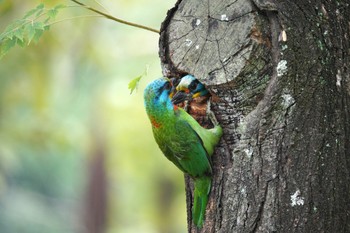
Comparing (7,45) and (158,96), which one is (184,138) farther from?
(7,45)

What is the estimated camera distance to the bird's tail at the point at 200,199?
3.42 m

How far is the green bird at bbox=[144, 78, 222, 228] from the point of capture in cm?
343

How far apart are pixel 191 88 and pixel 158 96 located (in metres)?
0.31

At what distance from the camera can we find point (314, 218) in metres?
3.15

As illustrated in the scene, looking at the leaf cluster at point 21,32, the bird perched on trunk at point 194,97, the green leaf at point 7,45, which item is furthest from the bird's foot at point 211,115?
the green leaf at point 7,45

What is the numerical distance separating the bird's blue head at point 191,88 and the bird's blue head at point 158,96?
12 centimetres

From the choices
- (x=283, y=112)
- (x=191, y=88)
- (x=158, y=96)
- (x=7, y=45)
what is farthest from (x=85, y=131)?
(x=283, y=112)

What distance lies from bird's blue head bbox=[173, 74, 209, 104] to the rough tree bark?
116 mm

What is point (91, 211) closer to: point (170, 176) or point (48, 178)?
point (170, 176)

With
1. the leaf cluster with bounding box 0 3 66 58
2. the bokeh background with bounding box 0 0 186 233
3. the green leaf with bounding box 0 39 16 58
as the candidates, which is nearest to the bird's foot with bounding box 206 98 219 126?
the leaf cluster with bounding box 0 3 66 58

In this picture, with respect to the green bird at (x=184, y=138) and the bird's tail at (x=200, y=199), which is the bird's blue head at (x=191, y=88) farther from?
the bird's tail at (x=200, y=199)

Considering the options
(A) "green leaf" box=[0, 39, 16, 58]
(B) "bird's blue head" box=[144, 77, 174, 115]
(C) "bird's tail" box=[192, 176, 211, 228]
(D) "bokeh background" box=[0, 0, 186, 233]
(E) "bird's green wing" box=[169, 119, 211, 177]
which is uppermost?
(D) "bokeh background" box=[0, 0, 186, 233]

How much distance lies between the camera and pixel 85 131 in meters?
17.7

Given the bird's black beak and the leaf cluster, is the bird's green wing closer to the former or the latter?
the bird's black beak
